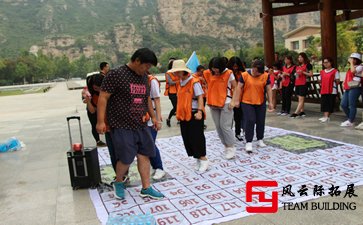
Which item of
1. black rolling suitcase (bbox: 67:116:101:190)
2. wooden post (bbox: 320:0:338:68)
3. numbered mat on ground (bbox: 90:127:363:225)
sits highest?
wooden post (bbox: 320:0:338:68)

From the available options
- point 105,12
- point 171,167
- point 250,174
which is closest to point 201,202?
point 250,174

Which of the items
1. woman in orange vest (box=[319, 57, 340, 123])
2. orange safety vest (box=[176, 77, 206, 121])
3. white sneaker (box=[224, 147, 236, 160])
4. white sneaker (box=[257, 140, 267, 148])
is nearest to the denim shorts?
orange safety vest (box=[176, 77, 206, 121])

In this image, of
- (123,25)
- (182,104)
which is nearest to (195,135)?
(182,104)

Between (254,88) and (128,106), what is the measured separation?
2532mm

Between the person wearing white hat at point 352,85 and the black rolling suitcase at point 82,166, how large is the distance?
4.83 metres

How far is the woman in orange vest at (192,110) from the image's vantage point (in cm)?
473

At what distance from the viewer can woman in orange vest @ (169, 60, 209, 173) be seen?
4.73 m

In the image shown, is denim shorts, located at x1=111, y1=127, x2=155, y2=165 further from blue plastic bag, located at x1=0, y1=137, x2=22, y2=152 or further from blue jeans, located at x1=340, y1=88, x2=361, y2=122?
blue jeans, located at x1=340, y1=88, x2=361, y2=122

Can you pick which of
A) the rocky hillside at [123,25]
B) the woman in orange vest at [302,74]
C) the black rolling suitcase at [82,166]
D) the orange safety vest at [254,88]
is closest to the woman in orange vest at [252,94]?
the orange safety vest at [254,88]

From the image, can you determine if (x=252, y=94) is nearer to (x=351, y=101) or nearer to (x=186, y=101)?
(x=186, y=101)

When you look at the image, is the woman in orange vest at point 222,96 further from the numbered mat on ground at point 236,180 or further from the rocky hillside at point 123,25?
the rocky hillside at point 123,25

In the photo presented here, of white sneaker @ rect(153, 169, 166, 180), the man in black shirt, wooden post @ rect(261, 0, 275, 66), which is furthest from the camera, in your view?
wooden post @ rect(261, 0, 275, 66)

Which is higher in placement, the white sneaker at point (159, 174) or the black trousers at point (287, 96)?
the black trousers at point (287, 96)

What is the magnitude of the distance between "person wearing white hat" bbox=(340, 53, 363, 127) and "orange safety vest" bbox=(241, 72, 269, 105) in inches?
82.4
